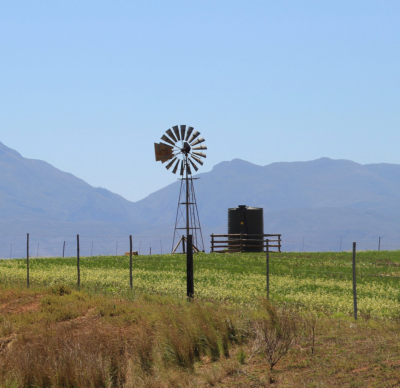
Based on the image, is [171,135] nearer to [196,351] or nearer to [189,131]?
[189,131]

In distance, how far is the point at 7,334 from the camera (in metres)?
15.8

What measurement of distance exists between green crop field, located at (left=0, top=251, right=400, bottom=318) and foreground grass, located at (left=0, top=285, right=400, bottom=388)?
12.5ft

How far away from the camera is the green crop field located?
19938 mm

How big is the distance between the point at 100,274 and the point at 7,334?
584 inches

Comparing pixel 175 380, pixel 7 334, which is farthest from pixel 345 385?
pixel 7 334

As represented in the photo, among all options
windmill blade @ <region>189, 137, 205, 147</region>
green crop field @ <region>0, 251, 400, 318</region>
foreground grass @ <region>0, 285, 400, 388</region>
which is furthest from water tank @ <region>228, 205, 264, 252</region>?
foreground grass @ <region>0, 285, 400, 388</region>

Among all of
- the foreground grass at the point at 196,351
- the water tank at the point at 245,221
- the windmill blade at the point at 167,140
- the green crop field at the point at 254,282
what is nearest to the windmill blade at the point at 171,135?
the windmill blade at the point at 167,140

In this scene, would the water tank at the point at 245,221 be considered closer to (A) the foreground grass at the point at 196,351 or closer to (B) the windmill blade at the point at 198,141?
(B) the windmill blade at the point at 198,141

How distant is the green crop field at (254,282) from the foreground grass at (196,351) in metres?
3.80

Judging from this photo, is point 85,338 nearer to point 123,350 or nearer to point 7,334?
point 123,350

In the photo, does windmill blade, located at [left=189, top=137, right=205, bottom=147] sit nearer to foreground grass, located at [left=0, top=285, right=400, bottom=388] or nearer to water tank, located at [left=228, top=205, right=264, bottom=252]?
water tank, located at [left=228, top=205, right=264, bottom=252]

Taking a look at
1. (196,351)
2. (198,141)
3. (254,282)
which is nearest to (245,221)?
(198,141)

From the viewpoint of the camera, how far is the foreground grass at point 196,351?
35.4ft

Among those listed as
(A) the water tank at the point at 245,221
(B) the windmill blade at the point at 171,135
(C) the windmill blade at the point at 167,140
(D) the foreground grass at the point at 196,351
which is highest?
(B) the windmill blade at the point at 171,135
